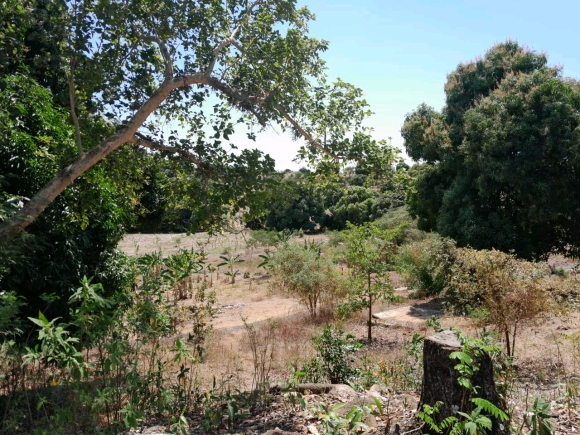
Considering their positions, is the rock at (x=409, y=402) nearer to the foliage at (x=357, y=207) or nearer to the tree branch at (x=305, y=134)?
the tree branch at (x=305, y=134)

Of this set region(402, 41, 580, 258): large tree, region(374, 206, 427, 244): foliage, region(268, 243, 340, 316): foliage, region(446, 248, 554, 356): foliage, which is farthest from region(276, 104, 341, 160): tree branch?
region(374, 206, 427, 244): foliage

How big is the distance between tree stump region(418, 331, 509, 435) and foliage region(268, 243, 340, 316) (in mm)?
8882

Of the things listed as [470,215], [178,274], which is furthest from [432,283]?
[178,274]

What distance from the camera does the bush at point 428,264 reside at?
1252cm

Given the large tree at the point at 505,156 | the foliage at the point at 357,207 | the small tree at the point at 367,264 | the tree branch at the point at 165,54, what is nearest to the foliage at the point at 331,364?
the tree branch at the point at 165,54

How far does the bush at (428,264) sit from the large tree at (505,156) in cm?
83

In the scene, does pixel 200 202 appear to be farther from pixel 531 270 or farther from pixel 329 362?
pixel 531 270

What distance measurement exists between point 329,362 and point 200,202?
7.81 ft

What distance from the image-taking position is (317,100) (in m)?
5.77

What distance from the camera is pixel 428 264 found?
14141 millimetres

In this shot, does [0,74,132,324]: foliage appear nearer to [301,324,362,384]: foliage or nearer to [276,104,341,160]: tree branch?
[276,104,341,160]: tree branch

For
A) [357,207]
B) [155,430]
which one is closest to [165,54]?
[155,430]

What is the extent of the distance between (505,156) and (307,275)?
5859 millimetres

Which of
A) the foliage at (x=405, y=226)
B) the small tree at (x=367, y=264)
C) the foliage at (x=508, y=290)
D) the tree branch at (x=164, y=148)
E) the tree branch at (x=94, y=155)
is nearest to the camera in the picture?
the tree branch at (x=94, y=155)
